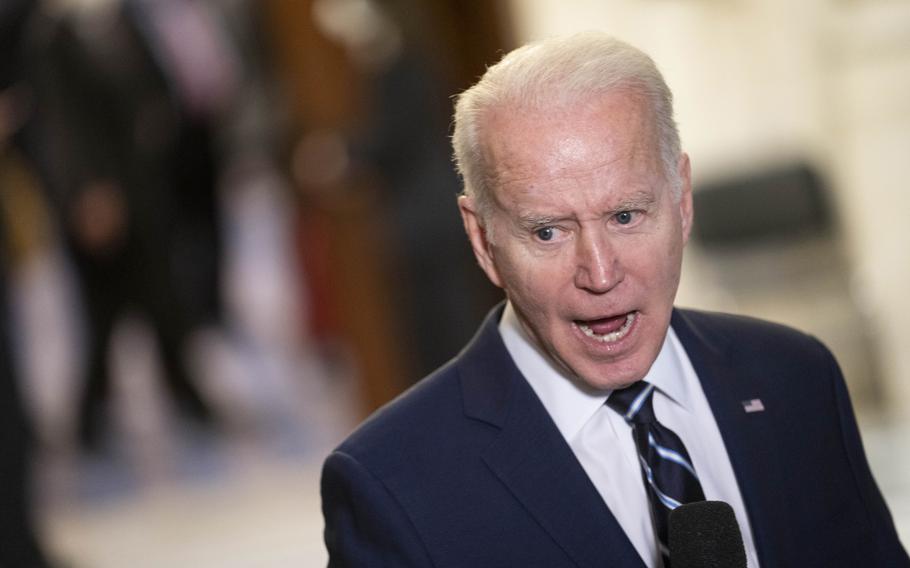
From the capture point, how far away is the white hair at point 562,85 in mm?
1746

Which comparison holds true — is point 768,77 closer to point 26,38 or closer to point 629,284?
point 26,38

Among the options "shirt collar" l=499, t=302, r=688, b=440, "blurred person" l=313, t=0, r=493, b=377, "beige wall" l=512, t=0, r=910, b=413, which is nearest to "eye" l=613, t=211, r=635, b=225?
"shirt collar" l=499, t=302, r=688, b=440

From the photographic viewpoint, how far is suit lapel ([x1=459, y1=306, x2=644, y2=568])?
1.86 m

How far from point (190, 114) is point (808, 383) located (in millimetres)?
5438

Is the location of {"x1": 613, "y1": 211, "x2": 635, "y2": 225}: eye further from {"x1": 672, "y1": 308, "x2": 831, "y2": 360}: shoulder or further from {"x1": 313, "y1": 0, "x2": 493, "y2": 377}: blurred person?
{"x1": 313, "y1": 0, "x2": 493, "y2": 377}: blurred person

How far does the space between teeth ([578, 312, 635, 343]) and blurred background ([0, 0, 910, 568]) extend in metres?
3.09

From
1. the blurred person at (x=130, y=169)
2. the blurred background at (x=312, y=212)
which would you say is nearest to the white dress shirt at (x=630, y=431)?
the blurred background at (x=312, y=212)

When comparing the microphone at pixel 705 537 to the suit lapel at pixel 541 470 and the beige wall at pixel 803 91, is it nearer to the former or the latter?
the suit lapel at pixel 541 470

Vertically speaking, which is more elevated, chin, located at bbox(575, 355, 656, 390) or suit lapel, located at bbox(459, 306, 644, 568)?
chin, located at bbox(575, 355, 656, 390)

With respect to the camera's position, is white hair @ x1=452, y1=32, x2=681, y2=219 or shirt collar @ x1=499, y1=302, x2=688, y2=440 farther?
shirt collar @ x1=499, y1=302, x2=688, y2=440

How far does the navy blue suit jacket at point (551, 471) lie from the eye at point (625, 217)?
0.30 metres

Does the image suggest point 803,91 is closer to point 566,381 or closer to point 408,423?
point 566,381

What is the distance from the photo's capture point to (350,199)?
18.8ft

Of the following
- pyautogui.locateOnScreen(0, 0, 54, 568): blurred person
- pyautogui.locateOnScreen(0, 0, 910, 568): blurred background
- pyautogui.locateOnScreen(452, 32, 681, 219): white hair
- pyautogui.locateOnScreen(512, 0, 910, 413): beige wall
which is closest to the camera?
pyautogui.locateOnScreen(452, 32, 681, 219): white hair
